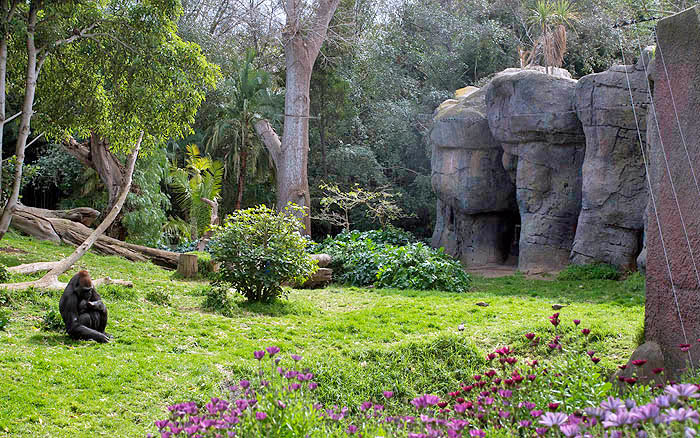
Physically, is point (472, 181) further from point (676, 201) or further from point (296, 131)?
point (676, 201)

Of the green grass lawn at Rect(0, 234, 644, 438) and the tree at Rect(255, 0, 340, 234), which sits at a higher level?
the tree at Rect(255, 0, 340, 234)

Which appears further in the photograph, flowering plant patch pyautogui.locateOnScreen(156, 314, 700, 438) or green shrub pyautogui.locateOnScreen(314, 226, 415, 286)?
green shrub pyautogui.locateOnScreen(314, 226, 415, 286)

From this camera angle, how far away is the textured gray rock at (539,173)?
1606 centimetres

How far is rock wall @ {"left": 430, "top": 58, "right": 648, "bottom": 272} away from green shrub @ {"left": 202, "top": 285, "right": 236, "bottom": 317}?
866 cm

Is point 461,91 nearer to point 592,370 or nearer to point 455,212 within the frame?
point 455,212

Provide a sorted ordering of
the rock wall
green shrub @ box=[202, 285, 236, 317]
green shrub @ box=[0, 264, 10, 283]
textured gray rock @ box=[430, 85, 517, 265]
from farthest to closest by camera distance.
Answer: textured gray rock @ box=[430, 85, 517, 265] → the rock wall → green shrub @ box=[202, 285, 236, 317] → green shrub @ box=[0, 264, 10, 283]

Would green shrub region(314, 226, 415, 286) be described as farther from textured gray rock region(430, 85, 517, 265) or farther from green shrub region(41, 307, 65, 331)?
green shrub region(41, 307, 65, 331)

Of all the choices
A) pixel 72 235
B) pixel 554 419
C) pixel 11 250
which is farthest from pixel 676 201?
pixel 72 235

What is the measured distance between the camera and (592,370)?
4.77 m

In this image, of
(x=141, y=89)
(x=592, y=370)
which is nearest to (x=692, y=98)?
(x=592, y=370)

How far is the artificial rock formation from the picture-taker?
5.35m

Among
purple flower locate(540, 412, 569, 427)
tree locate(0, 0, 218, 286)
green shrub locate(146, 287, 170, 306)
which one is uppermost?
tree locate(0, 0, 218, 286)

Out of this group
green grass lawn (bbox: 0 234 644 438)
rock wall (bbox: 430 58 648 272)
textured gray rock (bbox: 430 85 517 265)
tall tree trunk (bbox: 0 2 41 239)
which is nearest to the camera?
green grass lawn (bbox: 0 234 644 438)

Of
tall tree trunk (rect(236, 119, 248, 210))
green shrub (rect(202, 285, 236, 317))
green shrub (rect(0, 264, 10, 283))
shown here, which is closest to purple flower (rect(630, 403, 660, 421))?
green shrub (rect(202, 285, 236, 317))
